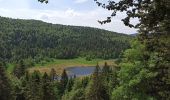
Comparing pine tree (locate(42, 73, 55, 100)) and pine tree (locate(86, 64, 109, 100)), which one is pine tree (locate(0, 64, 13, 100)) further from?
pine tree (locate(86, 64, 109, 100))

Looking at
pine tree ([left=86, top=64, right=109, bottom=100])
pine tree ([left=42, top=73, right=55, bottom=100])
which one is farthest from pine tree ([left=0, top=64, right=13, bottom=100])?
pine tree ([left=86, top=64, right=109, bottom=100])

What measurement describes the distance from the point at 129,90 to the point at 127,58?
2092 mm

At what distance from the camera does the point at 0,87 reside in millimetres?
83812

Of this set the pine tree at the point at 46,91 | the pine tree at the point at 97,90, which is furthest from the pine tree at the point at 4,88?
the pine tree at the point at 97,90

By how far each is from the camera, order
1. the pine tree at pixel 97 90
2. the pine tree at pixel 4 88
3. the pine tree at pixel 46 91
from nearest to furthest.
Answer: the pine tree at pixel 46 91, the pine tree at pixel 4 88, the pine tree at pixel 97 90

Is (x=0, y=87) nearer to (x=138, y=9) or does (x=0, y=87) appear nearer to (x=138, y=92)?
(x=138, y=92)

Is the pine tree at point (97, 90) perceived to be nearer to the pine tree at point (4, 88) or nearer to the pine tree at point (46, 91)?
the pine tree at point (46, 91)

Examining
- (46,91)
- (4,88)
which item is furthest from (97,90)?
(4,88)

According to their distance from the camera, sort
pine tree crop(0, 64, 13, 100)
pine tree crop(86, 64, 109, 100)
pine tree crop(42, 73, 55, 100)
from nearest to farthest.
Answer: pine tree crop(42, 73, 55, 100)
pine tree crop(0, 64, 13, 100)
pine tree crop(86, 64, 109, 100)

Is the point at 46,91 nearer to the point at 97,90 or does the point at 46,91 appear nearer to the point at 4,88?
the point at 4,88

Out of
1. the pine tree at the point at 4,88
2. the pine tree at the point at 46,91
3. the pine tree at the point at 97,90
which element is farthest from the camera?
the pine tree at the point at 97,90

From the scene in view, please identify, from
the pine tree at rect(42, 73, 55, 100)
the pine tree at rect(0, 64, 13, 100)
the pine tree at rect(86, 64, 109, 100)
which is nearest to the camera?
the pine tree at rect(42, 73, 55, 100)

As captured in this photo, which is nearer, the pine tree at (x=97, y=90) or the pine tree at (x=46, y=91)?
the pine tree at (x=46, y=91)

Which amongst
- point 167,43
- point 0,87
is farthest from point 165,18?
point 0,87
